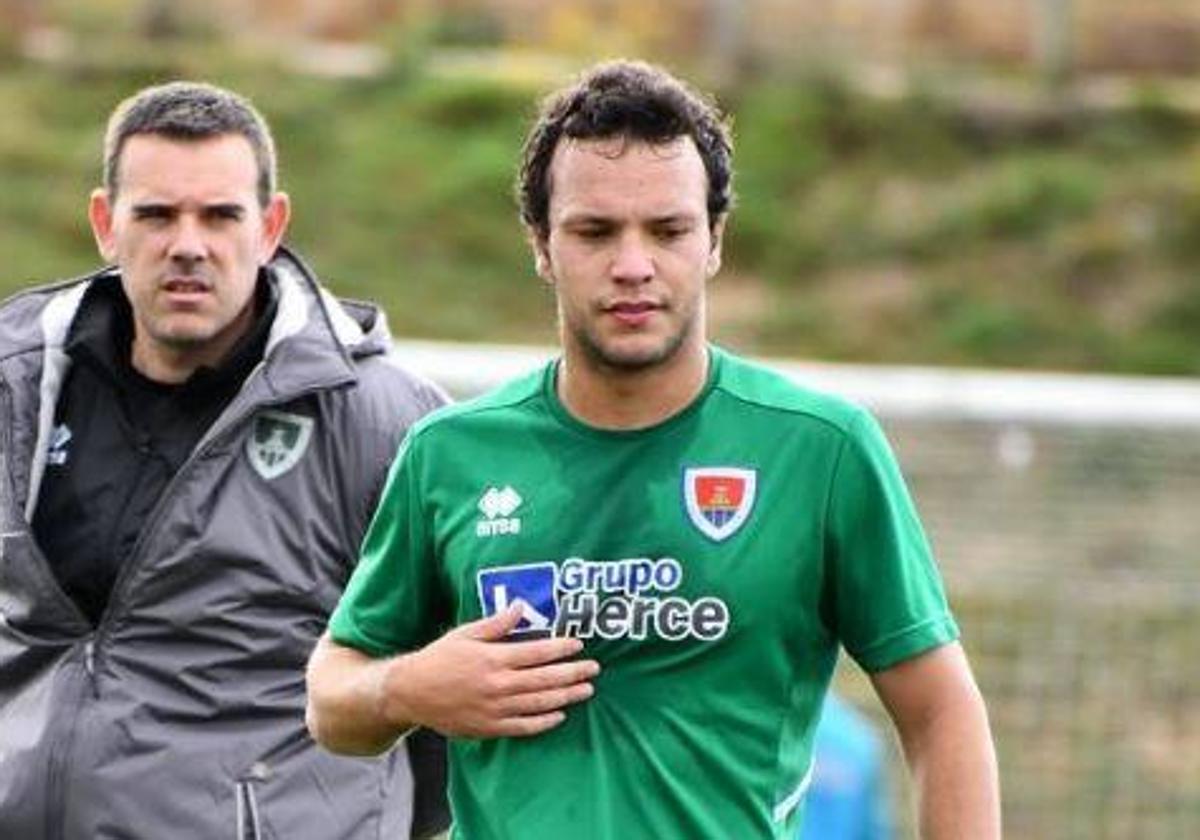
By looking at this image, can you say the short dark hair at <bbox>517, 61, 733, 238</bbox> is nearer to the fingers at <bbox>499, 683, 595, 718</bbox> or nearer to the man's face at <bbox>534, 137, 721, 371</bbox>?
the man's face at <bbox>534, 137, 721, 371</bbox>

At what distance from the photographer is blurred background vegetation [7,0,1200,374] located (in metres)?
14.6

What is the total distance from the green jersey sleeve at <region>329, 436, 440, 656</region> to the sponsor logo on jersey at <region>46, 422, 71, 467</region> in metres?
1.11

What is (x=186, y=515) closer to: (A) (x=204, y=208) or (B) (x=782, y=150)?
(A) (x=204, y=208)

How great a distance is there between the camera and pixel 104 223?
6.23 meters

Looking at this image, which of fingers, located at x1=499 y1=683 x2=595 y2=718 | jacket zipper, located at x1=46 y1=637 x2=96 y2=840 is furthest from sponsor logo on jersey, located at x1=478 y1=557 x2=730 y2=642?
jacket zipper, located at x1=46 y1=637 x2=96 y2=840

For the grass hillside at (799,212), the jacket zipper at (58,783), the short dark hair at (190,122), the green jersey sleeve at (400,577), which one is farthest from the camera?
the grass hillside at (799,212)

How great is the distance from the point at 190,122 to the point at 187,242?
0.79 feet

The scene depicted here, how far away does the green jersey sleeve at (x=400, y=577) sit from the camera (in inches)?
199

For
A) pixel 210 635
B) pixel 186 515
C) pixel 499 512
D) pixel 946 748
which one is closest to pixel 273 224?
pixel 186 515

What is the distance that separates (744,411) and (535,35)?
11529 mm

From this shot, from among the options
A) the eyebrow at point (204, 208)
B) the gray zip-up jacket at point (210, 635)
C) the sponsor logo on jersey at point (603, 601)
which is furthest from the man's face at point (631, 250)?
the eyebrow at point (204, 208)

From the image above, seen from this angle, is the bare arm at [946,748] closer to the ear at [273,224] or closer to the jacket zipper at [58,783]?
the jacket zipper at [58,783]

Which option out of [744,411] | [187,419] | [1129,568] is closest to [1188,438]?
[1129,568]

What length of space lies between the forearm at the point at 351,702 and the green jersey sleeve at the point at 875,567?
59 cm
